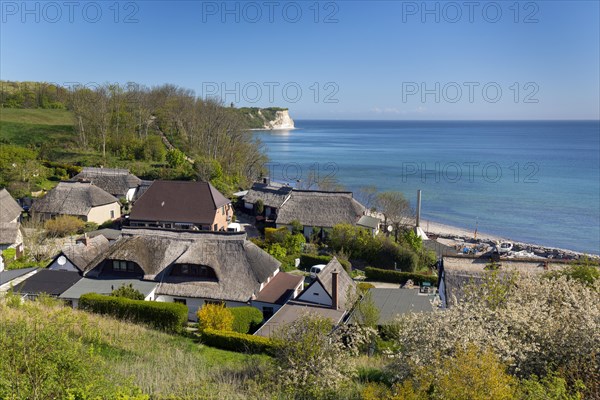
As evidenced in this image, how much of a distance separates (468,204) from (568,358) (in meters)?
66.2

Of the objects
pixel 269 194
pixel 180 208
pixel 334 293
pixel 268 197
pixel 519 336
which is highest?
pixel 269 194

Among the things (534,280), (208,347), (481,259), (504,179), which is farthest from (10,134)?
(504,179)

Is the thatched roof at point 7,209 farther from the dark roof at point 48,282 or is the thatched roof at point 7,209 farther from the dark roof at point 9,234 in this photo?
the dark roof at point 48,282

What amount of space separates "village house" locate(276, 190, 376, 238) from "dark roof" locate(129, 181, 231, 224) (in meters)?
5.87

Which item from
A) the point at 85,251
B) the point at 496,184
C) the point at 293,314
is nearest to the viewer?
the point at 293,314

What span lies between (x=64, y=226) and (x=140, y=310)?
65.5 ft

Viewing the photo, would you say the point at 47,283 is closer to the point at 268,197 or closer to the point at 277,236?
the point at 277,236

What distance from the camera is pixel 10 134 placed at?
76375 mm

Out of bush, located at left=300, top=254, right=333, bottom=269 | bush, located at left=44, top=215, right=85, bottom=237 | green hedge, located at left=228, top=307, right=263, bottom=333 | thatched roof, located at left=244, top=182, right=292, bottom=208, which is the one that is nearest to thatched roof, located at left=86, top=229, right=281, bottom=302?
green hedge, located at left=228, top=307, right=263, bottom=333

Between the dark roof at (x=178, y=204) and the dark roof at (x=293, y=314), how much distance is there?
17.9 m

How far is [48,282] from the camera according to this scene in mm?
26094

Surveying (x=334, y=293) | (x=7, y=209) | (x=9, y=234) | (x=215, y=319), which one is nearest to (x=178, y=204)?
(x=9, y=234)

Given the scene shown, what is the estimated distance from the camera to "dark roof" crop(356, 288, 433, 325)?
2344 cm

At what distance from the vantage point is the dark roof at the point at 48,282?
25.0m
